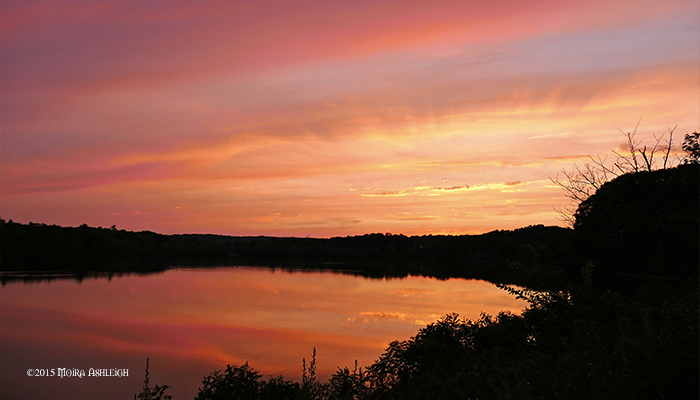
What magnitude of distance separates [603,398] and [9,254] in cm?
12720

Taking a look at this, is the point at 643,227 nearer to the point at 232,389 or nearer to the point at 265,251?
the point at 232,389

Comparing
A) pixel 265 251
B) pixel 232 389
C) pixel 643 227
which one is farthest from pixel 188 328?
pixel 265 251

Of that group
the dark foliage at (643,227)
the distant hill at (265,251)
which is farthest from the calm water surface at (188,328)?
the distant hill at (265,251)

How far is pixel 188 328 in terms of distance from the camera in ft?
115

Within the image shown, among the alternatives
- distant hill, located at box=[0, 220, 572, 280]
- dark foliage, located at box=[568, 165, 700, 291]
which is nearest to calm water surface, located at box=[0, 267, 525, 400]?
dark foliage, located at box=[568, 165, 700, 291]

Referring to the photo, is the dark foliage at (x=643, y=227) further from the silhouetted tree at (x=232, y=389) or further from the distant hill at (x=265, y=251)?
the distant hill at (x=265, y=251)

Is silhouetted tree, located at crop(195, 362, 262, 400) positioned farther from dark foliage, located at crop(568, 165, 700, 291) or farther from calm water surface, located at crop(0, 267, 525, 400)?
dark foliage, located at crop(568, 165, 700, 291)

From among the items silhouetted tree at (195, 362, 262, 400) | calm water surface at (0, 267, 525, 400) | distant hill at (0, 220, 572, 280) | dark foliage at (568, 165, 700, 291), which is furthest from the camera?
distant hill at (0, 220, 572, 280)

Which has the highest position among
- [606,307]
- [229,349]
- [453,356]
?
[606,307]

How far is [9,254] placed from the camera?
104 meters

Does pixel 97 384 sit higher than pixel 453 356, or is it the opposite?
pixel 453 356

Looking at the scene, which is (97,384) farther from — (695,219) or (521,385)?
(695,219)

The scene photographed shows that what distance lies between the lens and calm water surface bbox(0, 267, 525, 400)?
22.9 meters

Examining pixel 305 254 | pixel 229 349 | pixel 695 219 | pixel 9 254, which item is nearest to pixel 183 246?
pixel 305 254
